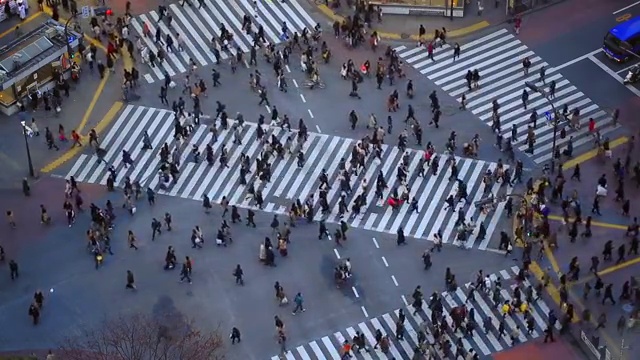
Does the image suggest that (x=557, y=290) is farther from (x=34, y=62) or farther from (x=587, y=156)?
(x=34, y=62)

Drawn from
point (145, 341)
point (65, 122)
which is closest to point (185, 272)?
point (145, 341)

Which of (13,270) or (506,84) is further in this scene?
(506,84)

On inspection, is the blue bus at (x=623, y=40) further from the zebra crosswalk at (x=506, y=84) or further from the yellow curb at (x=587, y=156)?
the yellow curb at (x=587, y=156)

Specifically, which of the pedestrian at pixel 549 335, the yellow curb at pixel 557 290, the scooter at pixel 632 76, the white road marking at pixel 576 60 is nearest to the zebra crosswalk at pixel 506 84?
the white road marking at pixel 576 60

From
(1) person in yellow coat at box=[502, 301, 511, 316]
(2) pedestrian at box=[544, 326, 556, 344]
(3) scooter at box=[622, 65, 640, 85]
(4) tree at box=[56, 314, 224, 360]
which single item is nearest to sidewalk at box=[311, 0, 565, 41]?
(3) scooter at box=[622, 65, 640, 85]

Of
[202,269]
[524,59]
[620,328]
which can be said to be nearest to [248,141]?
[202,269]

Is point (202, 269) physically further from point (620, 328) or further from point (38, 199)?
point (620, 328)
